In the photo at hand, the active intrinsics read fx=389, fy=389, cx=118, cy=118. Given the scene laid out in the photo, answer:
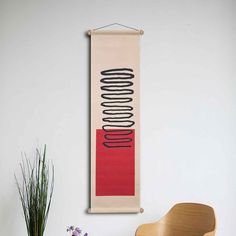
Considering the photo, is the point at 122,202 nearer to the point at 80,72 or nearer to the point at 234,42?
the point at 80,72

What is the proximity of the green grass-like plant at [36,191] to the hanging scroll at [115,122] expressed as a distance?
0.34 m

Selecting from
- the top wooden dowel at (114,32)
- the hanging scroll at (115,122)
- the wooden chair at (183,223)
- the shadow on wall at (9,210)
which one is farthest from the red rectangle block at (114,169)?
the top wooden dowel at (114,32)

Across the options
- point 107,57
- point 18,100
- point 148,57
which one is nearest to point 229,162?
point 148,57

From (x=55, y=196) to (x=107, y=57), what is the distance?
3.66 ft

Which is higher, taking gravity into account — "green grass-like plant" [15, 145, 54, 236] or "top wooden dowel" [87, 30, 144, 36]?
"top wooden dowel" [87, 30, 144, 36]

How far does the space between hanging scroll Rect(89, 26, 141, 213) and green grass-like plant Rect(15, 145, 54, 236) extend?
337 mm

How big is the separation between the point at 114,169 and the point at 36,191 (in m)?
0.59

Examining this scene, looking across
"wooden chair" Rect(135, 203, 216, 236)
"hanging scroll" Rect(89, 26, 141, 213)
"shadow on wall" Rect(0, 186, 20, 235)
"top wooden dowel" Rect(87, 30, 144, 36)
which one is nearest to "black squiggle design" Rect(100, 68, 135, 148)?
"hanging scroll" Rect(89, 26, 141, 213)

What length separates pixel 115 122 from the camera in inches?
115

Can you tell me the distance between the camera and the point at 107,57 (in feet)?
9.64

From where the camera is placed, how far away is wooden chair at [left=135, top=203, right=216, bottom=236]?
2617 millimetres

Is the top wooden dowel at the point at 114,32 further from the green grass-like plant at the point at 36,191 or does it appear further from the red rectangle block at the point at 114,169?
the green grass-like plant at the point at 36,191

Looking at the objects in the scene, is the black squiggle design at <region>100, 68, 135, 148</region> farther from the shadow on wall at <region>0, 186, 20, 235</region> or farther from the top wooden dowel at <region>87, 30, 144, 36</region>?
the shadow on wall at <region>0, 186, 20, 235</region>

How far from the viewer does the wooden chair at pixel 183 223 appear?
262 cm
